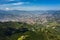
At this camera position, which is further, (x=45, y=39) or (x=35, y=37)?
(x=35, y=37)

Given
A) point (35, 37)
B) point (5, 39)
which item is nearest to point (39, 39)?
point (35, 37)

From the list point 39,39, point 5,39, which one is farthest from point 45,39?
point 5,39

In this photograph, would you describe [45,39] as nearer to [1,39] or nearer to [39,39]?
[39,39]

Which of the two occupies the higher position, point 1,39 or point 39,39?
point 1,39

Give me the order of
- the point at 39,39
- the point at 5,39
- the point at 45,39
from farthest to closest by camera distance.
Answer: the point at 5,39 → the point at 39,39 → the point at 45,39

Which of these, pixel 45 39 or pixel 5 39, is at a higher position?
pixel 5 39

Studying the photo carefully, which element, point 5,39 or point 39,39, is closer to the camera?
point 39,39

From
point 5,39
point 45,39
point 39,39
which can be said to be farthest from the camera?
point 5,39

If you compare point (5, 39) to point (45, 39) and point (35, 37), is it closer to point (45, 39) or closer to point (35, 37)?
point (35, 37)

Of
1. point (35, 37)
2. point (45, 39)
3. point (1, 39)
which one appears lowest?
point (45, 39)
